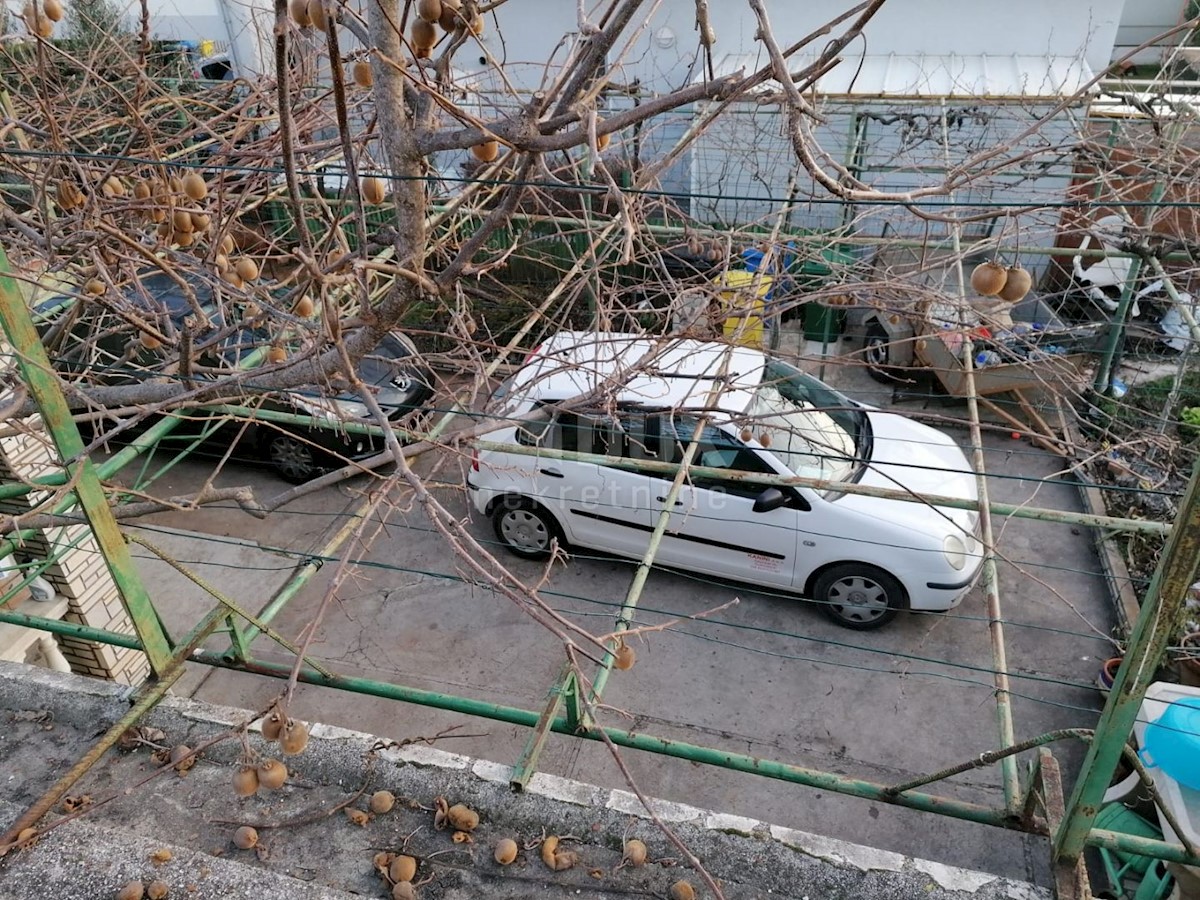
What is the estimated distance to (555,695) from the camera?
2.66 m

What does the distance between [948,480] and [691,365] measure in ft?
6.61

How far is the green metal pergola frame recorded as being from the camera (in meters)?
1.90

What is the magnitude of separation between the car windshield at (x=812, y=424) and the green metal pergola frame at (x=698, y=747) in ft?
7.43

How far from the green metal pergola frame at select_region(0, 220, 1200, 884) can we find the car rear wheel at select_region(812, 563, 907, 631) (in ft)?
8.09

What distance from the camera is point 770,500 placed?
5543 millimetres

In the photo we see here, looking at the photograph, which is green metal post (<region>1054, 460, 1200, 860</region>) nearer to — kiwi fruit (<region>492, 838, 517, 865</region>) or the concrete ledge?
the concrete ledge

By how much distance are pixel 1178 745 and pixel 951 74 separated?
294 inches

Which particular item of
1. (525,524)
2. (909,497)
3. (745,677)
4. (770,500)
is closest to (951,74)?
(770,500)

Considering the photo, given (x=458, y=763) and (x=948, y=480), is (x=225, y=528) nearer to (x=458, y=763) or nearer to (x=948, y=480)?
(x=458, y=763)

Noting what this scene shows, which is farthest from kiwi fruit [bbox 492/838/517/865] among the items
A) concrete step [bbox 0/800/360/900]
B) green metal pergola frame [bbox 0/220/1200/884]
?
concrete step [bbox 0/800/360/900]

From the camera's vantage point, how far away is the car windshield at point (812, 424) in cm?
557

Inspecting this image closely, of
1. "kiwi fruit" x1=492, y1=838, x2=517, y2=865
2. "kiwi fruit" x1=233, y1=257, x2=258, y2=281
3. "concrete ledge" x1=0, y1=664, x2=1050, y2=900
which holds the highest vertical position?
"kiwi fruit" x1=233, y1=257, x2=258, y2=281

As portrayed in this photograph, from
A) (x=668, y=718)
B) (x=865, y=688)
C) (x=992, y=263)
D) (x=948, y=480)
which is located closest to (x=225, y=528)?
(x=668, y=718)

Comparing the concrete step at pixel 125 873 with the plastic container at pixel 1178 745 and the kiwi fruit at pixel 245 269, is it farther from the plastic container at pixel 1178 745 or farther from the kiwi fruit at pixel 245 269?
the plastic container at pixel 1178 745
